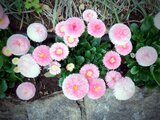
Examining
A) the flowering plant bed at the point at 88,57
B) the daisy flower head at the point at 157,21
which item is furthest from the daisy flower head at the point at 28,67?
the daisy flower head at the point at 157,21

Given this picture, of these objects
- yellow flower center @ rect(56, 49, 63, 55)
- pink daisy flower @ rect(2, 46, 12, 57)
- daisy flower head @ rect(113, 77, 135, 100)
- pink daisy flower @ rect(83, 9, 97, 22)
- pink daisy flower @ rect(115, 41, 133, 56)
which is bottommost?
daisy flower head @ rect(113, 77, 135, 100)

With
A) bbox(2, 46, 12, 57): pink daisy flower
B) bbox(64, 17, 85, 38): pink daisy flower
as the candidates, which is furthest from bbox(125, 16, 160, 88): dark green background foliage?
bbox(2, 46, 12, 57): pink daisy flower

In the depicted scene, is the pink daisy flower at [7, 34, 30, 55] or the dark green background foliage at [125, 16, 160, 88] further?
the dark green background foliage at [125, 16, 160, 88]

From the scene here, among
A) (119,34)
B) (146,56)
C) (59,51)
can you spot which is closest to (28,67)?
(59,51)

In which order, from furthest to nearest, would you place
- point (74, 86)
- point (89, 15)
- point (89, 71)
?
point (89, 15)
point (89, 71)
point (74, 86)

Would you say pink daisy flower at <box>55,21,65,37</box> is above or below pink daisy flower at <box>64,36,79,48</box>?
above

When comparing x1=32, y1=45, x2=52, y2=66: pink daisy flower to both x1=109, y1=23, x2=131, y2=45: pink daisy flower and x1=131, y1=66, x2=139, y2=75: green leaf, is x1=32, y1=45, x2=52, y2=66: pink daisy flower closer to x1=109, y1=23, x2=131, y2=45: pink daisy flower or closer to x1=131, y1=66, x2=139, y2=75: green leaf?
x1=109, y1=23, x2=131, y2=45: pink daisy flower

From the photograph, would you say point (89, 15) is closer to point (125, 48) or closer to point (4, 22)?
point (125, 48)
